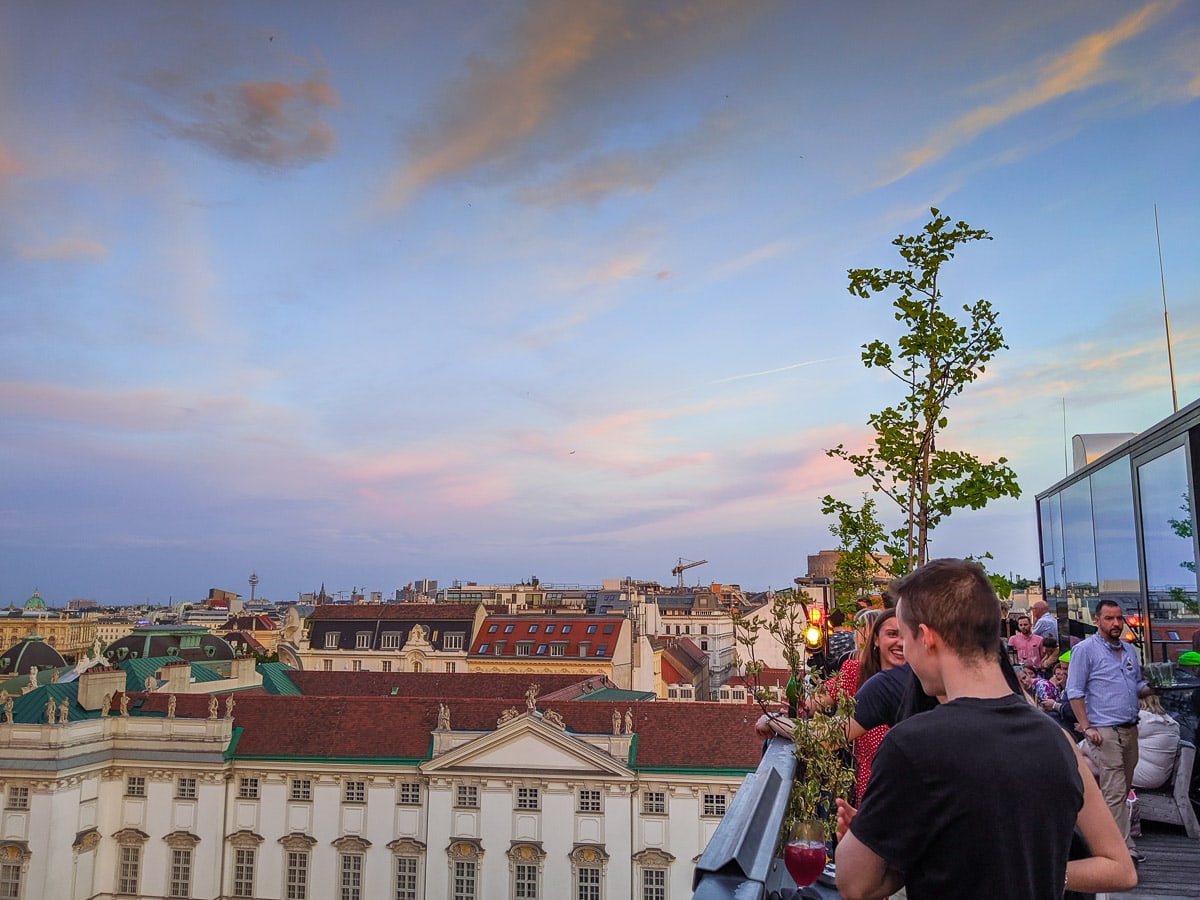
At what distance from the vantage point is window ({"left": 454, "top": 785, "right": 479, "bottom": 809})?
37.5 meters

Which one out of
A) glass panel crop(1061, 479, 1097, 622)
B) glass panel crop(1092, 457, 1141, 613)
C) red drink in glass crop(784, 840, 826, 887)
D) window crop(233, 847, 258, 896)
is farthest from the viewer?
window crop(233, 847, 258, 896)

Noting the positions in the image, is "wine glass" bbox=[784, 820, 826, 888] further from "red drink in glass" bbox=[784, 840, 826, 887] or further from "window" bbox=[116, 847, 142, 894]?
"window" bbox=[116, 847, 142, 894]

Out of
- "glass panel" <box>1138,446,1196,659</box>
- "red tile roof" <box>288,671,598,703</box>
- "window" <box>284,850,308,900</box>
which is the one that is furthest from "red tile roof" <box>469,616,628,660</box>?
"glass panel" <box>1138,446,1196,659</box>

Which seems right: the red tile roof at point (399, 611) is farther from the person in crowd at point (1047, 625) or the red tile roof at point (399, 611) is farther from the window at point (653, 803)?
the person in crowd at point (1047, 625)

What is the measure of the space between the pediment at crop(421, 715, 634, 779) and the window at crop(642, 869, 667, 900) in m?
5.15

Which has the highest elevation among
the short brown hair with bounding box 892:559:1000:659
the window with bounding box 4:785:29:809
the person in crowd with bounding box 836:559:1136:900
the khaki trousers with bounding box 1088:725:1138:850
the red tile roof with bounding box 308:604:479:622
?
the short brown hair with bounding box 892:559:1000:659

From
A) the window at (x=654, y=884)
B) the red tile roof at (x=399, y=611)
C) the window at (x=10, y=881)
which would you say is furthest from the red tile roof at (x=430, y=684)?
the window at (x=10, y=881)

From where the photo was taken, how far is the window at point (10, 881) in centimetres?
3722

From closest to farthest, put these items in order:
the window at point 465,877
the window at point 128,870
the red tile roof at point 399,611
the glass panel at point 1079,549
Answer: the glass panel at point 1079,549 → the window at point 465,877 → the window at point 128,870 → the red tile roof at point 399,611

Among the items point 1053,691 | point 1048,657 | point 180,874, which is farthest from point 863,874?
point 180,874

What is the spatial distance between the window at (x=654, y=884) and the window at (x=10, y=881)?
26.0m

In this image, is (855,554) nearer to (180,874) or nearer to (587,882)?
(587,882)

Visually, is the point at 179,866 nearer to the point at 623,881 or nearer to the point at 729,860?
the point at 623,881

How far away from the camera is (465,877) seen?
37031 millimetres
